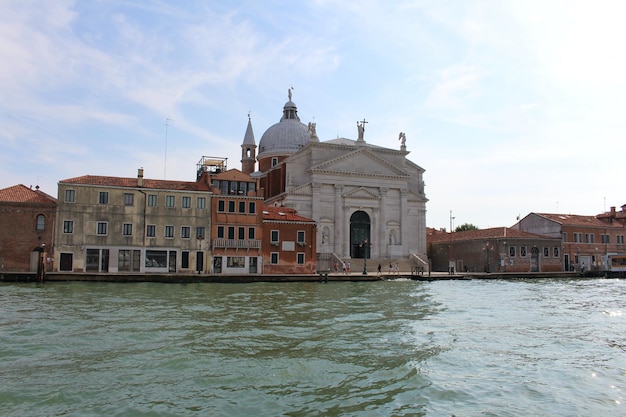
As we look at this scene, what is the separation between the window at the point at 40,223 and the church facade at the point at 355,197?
2005 centimetres

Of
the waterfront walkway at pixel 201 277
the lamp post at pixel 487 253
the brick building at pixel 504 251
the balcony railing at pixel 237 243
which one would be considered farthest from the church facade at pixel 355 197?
the balcony railing at pixel 237 243

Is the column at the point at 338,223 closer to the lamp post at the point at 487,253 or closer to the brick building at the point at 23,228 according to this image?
the lamp post at the point at 487,253

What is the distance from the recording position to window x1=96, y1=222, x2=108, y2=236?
119ft

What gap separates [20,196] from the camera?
35000mm

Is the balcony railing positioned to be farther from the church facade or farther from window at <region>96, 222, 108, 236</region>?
the church facade

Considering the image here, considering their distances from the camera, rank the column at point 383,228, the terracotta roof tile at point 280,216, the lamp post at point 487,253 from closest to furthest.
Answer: the terracotta roof tile at point 280,216 < the lamp post at point 487,253 < the column at point 383,228

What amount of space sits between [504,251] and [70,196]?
115ft

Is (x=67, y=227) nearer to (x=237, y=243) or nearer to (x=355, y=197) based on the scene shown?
(x=237, y=243)

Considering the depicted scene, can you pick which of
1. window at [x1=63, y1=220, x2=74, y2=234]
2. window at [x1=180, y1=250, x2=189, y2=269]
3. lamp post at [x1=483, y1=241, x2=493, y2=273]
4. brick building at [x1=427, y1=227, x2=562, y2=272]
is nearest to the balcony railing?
window at [x1=180, y1=250, x2=189, y2=269]

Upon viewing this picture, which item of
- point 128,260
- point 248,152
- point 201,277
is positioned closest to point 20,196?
point 128,260

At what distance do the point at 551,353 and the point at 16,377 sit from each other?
403 inches

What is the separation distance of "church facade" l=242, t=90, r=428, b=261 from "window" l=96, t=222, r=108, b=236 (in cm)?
1699

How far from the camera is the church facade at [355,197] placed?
50.1 meters

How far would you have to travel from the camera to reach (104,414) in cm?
777
